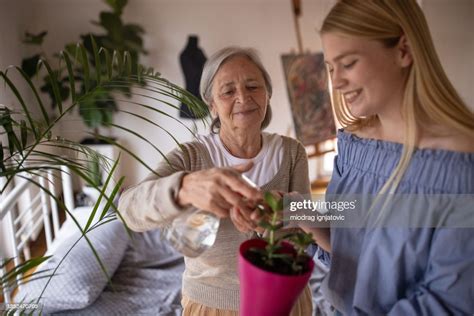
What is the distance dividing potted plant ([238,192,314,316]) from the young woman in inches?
8.3

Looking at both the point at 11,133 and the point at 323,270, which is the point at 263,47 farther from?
the point at 11,133

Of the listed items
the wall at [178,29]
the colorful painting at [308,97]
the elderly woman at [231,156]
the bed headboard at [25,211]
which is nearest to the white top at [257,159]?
the elderly woman at [231,156]

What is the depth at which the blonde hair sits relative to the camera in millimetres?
605

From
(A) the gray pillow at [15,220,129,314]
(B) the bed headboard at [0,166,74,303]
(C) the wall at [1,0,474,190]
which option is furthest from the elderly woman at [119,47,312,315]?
(C) the wall at [1,0,474,190]

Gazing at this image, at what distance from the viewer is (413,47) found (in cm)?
60

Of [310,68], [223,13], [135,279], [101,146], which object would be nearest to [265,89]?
[135,279]

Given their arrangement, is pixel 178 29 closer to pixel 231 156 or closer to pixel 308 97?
pixel 308 97

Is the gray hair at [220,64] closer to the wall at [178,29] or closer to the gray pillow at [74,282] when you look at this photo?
the gray pillow at [74,282]

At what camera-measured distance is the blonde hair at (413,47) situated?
0.60 m

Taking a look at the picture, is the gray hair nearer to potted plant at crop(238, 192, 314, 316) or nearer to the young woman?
the young woman

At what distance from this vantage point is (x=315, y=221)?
2.58 feet

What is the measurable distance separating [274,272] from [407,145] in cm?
33

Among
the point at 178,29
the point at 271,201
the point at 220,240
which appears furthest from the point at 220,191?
the point at 178,29

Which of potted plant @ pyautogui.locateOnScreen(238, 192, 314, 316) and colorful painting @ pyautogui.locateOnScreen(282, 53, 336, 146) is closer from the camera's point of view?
potted plant @ pyautogui.locateOnScreen(238, 192, 314, 316)
